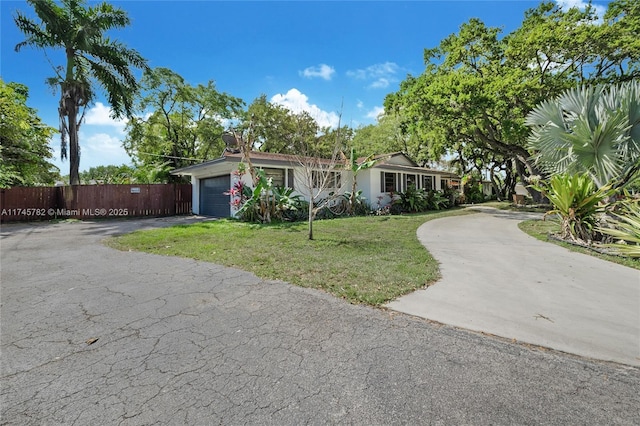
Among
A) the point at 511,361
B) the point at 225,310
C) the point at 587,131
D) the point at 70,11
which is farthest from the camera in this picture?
the point at 70,11

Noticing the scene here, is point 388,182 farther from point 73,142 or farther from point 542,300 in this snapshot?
point 73,142

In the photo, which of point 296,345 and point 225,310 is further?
point 225,310

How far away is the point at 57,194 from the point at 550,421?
21.6m

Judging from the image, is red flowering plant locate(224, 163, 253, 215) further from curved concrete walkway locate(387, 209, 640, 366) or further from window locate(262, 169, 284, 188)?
curved concrete walkway locate(387, 209, 640, 366)

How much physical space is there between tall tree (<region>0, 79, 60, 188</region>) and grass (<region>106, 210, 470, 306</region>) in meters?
10.3

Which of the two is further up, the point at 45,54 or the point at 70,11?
the point at 70,11

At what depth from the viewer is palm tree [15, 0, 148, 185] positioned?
47.0 ft

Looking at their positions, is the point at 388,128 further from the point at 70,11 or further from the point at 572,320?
the point at 572,320

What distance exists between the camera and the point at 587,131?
6.80m

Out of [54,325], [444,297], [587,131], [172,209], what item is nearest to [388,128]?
[172,209]

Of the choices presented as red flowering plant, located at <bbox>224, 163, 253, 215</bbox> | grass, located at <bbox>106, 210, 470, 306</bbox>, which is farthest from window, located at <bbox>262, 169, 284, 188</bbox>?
grass, located at <bbox>106, 210, 470, 306</bbox>

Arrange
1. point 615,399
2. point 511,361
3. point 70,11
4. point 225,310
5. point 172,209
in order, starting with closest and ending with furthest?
point 615,399
point 511,361
point 225,310
point 70,11
point 172,209

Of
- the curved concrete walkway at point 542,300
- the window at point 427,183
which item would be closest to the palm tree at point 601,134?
the curved concrete walkway at point 542,300

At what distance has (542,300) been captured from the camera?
3.87 m
